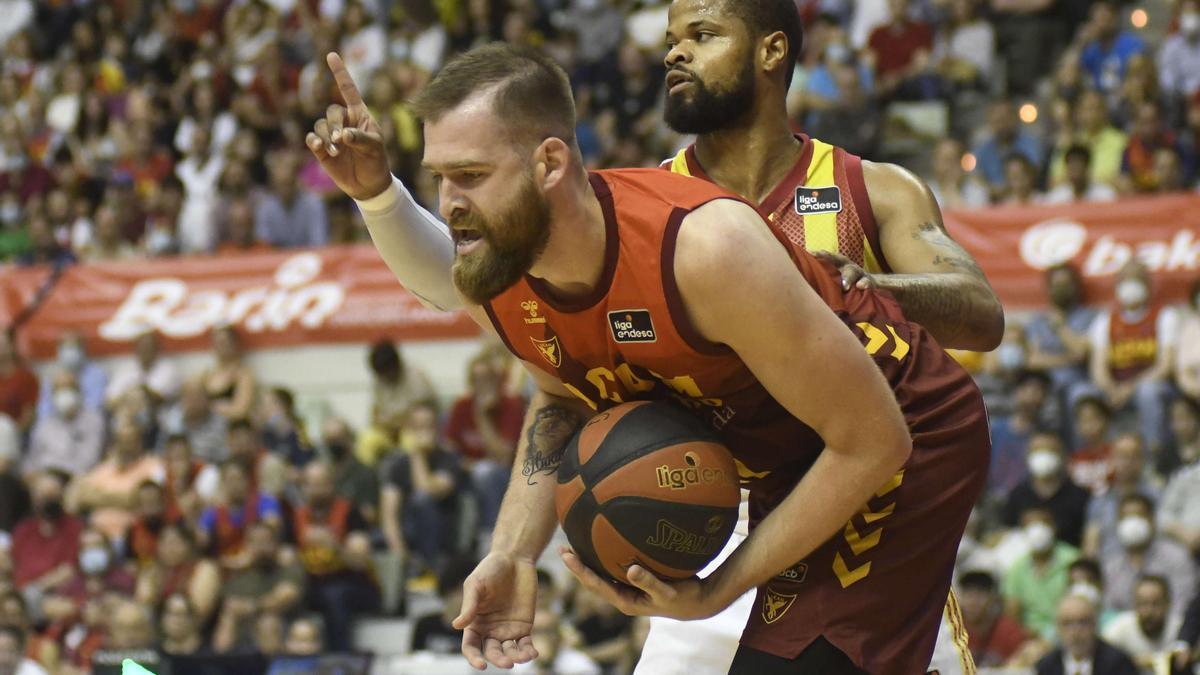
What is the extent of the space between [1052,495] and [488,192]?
781 centimetres

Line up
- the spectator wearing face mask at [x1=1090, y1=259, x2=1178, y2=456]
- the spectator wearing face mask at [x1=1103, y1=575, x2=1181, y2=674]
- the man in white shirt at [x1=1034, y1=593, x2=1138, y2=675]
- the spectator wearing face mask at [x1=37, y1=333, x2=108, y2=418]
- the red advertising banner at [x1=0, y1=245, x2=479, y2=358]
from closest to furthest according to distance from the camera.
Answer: the man in white shirt at [x1=1034, y1=593, x2=1138, y2=675], the spectator wearing face mask at [x1=1103, y1=575, x2=1181, y2=674], the spectator wearing face mask at [x1=1090, y1=259, x2=1178, y2=456], the red advertising banner at [x1=0, y1=245, x2=479, y2=358], the spectator wearing face mask at [x1=37, y1=333, x2=108, y2=418]

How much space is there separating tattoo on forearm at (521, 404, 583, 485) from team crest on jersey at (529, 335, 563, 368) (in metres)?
0.37

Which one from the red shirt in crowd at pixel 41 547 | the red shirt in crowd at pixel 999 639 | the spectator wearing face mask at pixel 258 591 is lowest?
the red shirt in crowd at pixel 41 547

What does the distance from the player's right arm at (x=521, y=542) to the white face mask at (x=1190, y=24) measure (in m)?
10.5

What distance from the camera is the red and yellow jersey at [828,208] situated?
463cm

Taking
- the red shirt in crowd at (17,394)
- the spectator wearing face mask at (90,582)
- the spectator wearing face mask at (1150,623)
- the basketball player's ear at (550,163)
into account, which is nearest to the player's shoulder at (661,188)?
the basketball player's ear at (550,163)

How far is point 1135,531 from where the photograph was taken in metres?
10.0

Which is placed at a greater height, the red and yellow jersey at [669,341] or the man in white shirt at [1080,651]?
the red and yellow jersey at [669,341]

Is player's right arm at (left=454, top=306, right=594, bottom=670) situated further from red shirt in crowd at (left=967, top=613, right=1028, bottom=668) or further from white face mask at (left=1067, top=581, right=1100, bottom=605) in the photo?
red shirt in crowd at (left=967, top=613, right=1028, bottom=668)

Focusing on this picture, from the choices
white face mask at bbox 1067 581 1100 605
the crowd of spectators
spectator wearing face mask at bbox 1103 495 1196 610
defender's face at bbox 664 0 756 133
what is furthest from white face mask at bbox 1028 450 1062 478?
defender's face at bbox 664 0 756 133

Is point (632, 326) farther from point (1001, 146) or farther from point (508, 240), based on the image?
point (1001, 146)

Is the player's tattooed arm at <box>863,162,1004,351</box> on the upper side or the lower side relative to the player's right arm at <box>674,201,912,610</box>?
lower

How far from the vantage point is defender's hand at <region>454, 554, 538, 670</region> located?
388cm

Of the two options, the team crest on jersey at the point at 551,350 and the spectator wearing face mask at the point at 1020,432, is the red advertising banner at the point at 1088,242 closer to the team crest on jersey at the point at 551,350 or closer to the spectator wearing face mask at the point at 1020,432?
the spectator wearing face mask at the point at 1020,432
